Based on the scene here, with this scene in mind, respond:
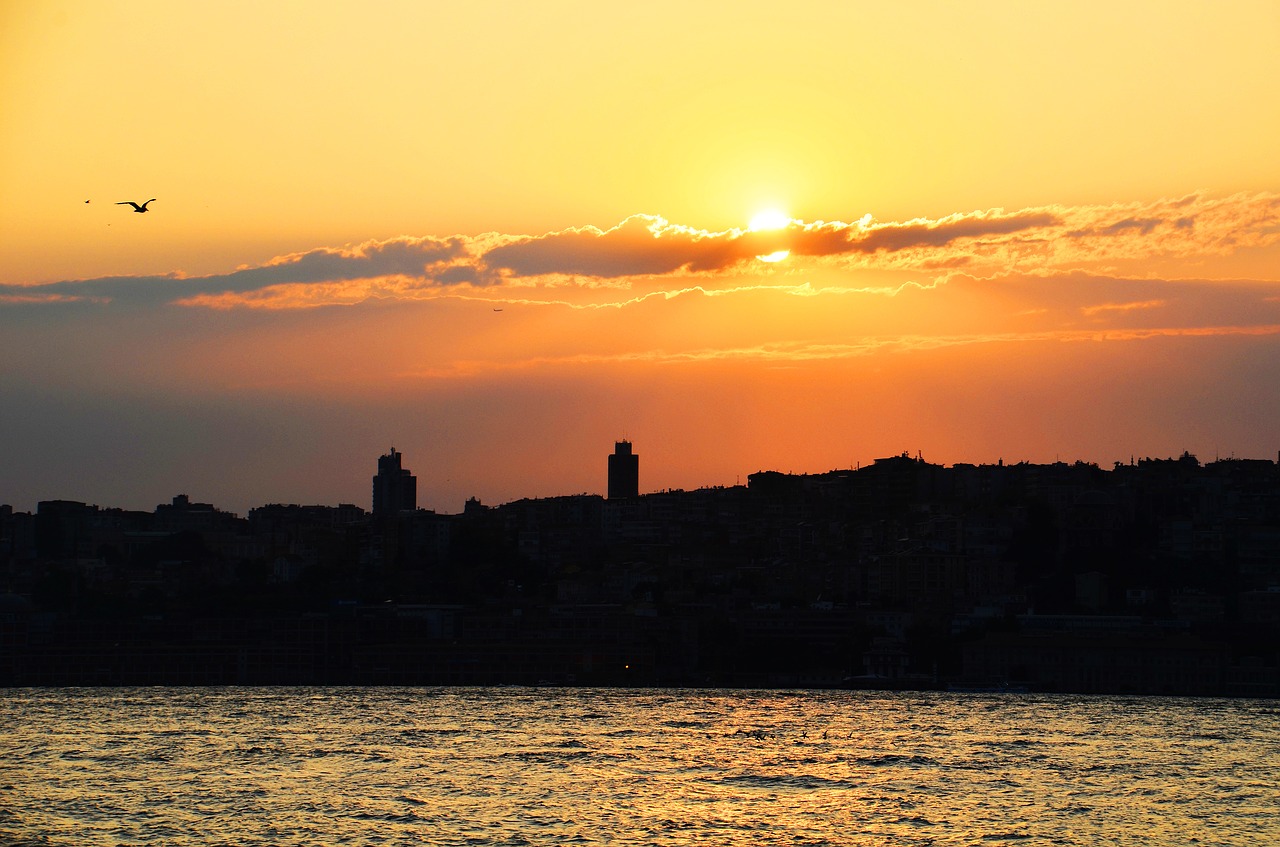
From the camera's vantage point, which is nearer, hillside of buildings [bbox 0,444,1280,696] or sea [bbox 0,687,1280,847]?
sea [bbox 0,687,1280,847]

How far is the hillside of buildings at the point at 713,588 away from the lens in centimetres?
7981

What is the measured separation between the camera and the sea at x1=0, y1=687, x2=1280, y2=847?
3272 cm

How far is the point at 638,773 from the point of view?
136 ft

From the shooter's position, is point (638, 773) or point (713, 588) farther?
point (713, 588)

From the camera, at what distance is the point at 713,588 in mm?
97688

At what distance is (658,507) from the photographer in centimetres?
12331

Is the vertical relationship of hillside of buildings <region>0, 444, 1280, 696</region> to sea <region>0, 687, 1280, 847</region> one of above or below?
above

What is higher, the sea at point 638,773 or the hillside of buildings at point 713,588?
the hillside of buildings at point 713,588

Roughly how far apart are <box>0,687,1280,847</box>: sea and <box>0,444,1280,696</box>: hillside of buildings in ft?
41.3

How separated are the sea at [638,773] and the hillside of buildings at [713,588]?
1260cm

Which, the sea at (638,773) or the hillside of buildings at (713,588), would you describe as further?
the hillside of buildings at (713,588)

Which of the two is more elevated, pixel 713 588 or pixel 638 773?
pixel 713 588

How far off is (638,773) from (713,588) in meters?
56.4

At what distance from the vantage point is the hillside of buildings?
262ft
